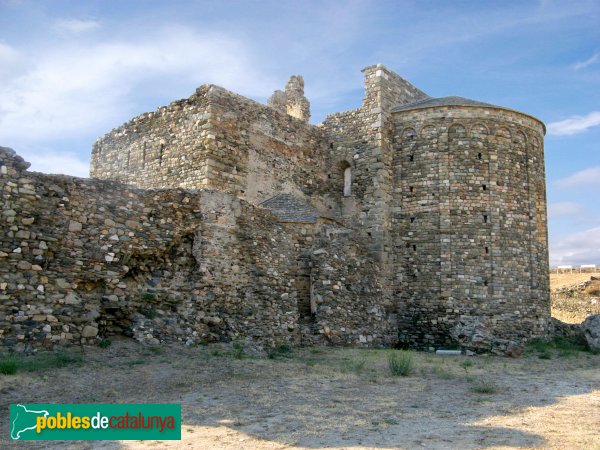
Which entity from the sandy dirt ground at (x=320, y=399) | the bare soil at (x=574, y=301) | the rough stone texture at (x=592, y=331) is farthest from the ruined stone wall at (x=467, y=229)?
the bare soil at (x=574, y=301)

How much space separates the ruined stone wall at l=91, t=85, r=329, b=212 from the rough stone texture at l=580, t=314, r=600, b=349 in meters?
9.07

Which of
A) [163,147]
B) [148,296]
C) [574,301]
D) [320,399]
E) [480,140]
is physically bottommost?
[320,399]

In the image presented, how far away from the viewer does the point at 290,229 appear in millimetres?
15398

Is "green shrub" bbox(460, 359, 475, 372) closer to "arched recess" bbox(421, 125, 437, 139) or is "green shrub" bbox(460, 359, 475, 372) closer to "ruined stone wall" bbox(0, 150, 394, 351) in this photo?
"ruined stone wall" bbox(0, 150, 394, 351)

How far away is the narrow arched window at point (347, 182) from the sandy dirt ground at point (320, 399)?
8.35m

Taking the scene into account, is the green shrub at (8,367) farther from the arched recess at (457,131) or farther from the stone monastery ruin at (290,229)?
the arched recess at (457,131)

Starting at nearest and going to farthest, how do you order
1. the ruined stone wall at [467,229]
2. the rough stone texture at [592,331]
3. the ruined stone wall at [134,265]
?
1. the ruined stone wall at [134,265]
2. the rough stone texture at [592,331]
3. the ruined stone wall at [467,229]

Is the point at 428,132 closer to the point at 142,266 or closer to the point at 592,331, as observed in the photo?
the point at 592,331

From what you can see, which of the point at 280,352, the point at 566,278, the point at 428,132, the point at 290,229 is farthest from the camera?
the point at 566,278

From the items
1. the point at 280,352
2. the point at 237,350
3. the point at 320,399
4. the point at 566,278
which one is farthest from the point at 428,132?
the point at 566,278

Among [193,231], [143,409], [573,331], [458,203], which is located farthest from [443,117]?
[143,409]

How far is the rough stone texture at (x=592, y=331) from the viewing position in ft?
59.8

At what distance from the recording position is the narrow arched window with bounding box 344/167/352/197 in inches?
789

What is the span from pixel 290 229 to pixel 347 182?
568cm
